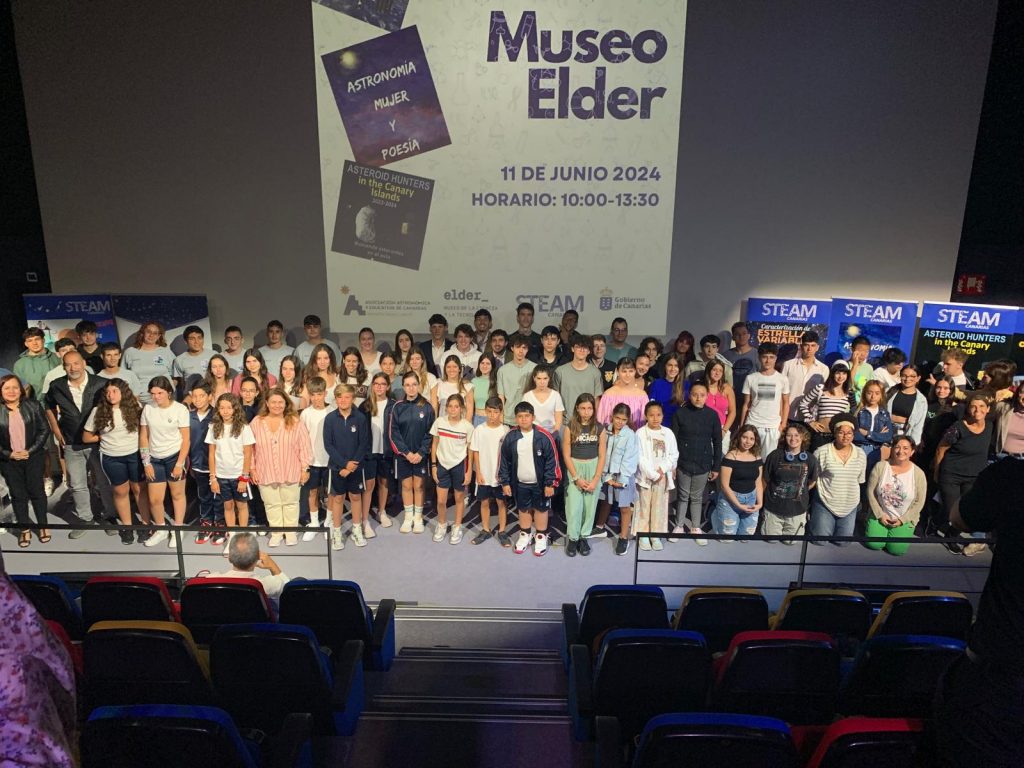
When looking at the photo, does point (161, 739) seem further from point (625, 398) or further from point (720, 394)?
point (720, 394)

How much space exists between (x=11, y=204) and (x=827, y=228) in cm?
985

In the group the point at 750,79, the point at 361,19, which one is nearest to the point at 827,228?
the point at 750,79

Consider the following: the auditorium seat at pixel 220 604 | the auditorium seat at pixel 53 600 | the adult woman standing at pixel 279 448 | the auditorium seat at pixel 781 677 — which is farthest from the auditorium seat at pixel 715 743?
the adult woman standing at pixel 279 448

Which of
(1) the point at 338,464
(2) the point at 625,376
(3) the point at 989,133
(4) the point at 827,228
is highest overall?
(3) the point at 989,133

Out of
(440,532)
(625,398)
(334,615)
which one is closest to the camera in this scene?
(334,615)

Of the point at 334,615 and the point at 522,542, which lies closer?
the point at 334,615

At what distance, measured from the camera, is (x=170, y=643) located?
9.04 feet

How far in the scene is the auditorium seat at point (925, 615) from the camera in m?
3.30

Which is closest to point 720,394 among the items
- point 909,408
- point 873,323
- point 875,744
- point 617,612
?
point 909,408

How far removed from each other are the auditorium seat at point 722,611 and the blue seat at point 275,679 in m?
1.73

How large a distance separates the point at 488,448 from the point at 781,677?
123 inches

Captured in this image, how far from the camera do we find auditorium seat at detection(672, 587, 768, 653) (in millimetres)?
3473

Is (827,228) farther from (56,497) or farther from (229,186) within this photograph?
(56,497)

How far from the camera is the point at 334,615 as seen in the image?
3.55 metres
